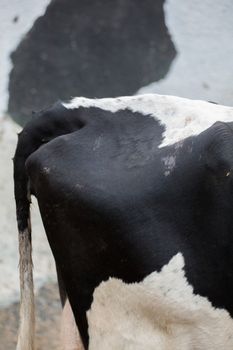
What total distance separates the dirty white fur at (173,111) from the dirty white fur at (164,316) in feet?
1.05

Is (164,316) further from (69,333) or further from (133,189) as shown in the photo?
(69,333)

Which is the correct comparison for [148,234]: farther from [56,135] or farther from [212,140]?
[56,135]

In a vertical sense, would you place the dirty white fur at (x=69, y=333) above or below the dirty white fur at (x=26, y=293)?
below

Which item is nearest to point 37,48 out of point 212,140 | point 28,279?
point 28,279

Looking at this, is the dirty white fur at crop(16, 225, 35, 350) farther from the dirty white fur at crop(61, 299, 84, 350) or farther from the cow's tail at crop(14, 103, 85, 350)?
the dirty white fur at crop(61, 299, 84, 350)

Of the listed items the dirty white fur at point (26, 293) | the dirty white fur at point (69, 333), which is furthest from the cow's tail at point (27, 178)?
the dirty white fur at point (69, 333)

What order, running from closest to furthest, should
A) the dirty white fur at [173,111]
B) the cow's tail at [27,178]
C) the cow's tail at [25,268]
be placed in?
the dirty white fur at [173,111], the cow's tail at [27,178], the cow's tail at [25,268]

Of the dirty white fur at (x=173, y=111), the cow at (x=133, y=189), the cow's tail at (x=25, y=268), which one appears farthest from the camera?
the cow's tail at (x=25, y=268)

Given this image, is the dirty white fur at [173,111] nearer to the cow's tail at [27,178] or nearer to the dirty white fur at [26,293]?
the cow's tail at [27,178]

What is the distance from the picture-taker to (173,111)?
2.10m

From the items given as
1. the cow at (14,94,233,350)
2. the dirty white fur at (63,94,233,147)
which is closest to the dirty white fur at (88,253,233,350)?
the cow at (14,94,233,350)

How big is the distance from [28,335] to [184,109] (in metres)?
0.78

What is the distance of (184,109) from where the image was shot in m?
2.10

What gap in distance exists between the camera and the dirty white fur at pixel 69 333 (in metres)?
2.39
